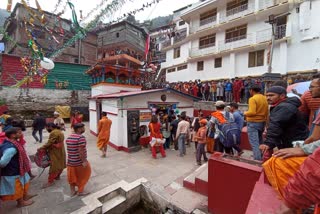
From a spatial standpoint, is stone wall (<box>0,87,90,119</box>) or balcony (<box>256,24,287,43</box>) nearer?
stone wall (<box>0,87,90,119</box>)

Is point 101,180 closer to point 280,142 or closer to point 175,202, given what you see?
point 175,202

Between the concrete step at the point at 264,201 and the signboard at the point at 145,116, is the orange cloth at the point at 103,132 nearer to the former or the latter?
the signboard at the point at 145,116

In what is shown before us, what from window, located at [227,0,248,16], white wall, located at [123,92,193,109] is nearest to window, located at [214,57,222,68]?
window, located at [227,0,248,16]

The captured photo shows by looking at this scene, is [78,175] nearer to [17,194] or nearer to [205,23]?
Answer: [17,194]

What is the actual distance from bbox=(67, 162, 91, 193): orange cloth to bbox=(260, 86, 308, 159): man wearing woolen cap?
411 cm

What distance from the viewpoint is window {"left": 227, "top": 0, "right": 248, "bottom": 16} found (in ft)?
57.4

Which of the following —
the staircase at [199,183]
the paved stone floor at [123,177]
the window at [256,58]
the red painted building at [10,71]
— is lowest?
the paved stone floor at [123,177]

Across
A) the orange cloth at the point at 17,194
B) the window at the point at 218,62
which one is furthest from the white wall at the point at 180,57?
the orange cloth at the point at 17,194

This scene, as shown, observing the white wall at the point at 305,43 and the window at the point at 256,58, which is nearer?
the white wall at the point at 305,43

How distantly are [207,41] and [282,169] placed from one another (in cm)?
2170

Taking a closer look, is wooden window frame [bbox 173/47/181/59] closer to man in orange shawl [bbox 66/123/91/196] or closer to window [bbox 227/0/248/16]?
window [bbox 227/0/248/16]

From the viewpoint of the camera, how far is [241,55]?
58.7 ft

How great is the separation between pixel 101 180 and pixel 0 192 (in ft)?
7.78

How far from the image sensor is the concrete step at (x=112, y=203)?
13.1 feet
